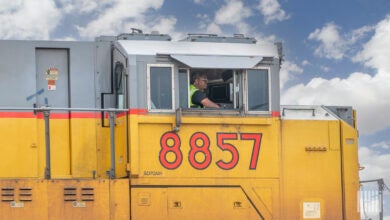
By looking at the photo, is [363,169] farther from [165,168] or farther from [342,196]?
[165,168]

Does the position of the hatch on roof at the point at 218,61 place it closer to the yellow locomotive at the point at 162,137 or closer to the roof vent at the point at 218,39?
the yellow locomotive at the point at 162,137

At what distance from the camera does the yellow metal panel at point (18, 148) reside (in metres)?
10.5

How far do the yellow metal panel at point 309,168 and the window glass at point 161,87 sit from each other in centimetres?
200

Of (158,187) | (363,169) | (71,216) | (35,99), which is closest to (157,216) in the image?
(158,187)

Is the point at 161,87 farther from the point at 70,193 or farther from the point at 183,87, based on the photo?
the point at 70,193

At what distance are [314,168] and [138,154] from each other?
2.93m

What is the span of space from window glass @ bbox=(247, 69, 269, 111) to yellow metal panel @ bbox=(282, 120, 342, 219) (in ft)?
1.73

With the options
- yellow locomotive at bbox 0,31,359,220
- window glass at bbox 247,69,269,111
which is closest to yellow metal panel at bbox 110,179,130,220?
yellow locomotive at bbox 0,31,359,220

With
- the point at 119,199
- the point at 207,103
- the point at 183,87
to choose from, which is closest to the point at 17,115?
the point at 119,199

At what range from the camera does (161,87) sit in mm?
10023

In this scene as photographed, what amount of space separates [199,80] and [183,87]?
1.25 feet

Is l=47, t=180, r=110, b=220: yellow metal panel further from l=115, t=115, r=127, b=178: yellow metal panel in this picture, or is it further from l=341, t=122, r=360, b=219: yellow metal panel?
l=341, t=122, r=360, b=219: yellow metal panel

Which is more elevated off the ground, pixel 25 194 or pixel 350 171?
pixel 350 171

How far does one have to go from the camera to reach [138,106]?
32.6ft
